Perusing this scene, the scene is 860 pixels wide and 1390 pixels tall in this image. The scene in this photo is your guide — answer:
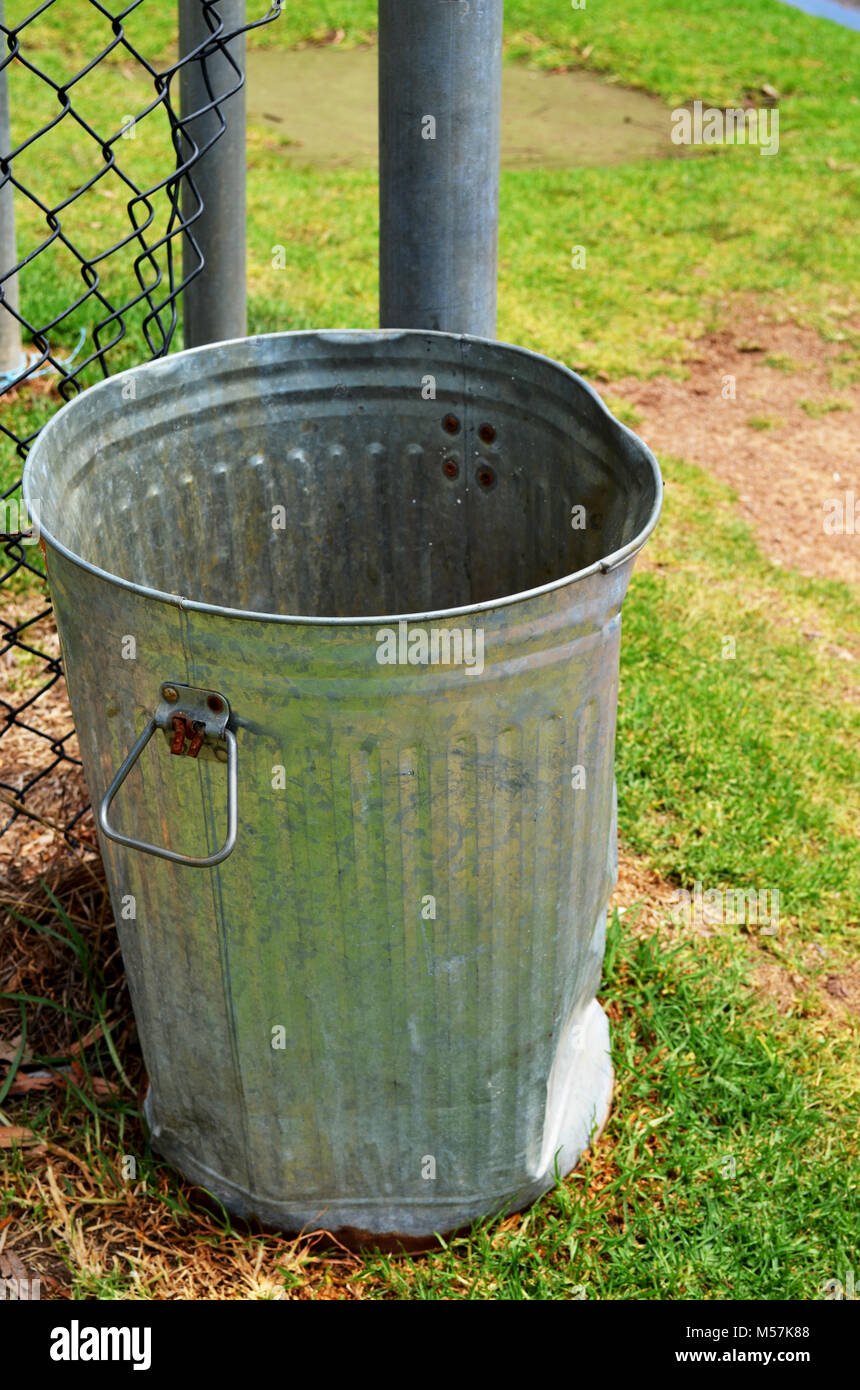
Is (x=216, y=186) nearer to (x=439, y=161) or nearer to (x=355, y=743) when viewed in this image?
(x=439, y=161)

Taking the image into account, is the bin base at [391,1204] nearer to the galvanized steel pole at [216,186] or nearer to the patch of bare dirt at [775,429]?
the galvanized steel pole at [216,186]

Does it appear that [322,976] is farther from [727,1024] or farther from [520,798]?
[727,1024]

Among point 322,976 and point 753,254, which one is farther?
point 753,254

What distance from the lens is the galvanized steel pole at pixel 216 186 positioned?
274cm

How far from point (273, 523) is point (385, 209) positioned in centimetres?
57

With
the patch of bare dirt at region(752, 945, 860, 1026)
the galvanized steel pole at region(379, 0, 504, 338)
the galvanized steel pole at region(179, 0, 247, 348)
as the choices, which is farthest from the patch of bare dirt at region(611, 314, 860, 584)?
Result: the galvanized steel pole at region(379, 0, 504, 338)

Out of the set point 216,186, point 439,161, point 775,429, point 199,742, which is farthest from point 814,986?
point 775,429

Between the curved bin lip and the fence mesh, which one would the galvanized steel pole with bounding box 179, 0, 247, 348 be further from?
the curved bin lip

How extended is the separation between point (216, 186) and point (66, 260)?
303cm

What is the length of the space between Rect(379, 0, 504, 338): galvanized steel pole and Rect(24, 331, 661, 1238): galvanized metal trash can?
211 millimetres

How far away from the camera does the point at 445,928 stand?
1841mm

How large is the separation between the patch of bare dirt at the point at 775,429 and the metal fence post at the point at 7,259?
7.29ft

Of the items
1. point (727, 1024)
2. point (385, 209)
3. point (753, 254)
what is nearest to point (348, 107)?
point (753, 254)

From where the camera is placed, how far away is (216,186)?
2879 millimetres
